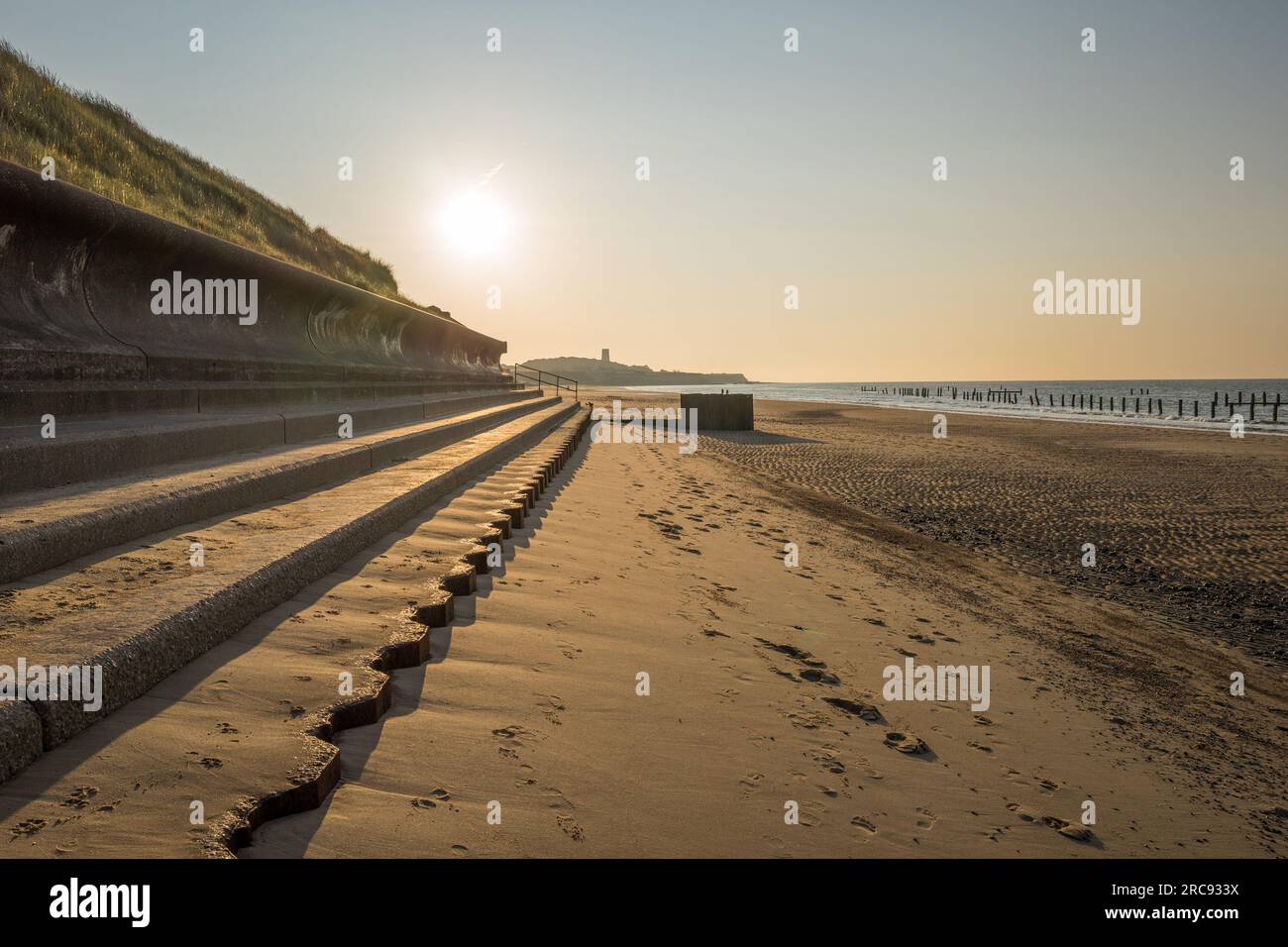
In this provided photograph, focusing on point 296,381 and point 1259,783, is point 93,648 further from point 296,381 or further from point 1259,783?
point 296,381

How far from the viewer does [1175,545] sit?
358 inches

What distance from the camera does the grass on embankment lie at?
645cm

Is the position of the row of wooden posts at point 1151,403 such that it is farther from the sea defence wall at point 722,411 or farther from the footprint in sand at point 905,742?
the footprint in sand at point 905,742

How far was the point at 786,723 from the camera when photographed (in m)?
3.07

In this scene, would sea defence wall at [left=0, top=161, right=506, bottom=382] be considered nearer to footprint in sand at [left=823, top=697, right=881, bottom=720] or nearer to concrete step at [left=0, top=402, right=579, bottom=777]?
concrete step at [left=0, top=402, right=579, bottom=777]

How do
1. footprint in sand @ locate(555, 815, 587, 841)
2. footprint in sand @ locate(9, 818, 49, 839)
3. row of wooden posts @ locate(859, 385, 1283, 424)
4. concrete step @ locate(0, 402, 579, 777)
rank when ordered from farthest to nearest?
row of wooden posts @ locate(859, 385, 1283, 424) → footprint in sand @ locate(555, 815, 587, 841) → concrete step @ locate(0, 402, 579, 777) → footprint in sand @ locate(9, 818, 49, 839)

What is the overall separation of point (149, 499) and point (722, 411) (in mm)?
24344

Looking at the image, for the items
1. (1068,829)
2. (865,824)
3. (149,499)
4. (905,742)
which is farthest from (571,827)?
(149,499)

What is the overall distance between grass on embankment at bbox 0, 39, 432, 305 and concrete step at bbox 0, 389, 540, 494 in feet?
7.07

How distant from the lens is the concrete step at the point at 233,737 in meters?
1.43

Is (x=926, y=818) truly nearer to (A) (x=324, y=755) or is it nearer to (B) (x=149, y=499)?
(A) (x=324, y=755)

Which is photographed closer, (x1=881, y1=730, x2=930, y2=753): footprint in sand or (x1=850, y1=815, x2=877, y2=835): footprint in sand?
(x1=850, y1=815, x2=877, y2=835): footprint in sand

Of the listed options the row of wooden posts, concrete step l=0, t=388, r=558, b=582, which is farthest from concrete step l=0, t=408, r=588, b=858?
the row of wooden posts
